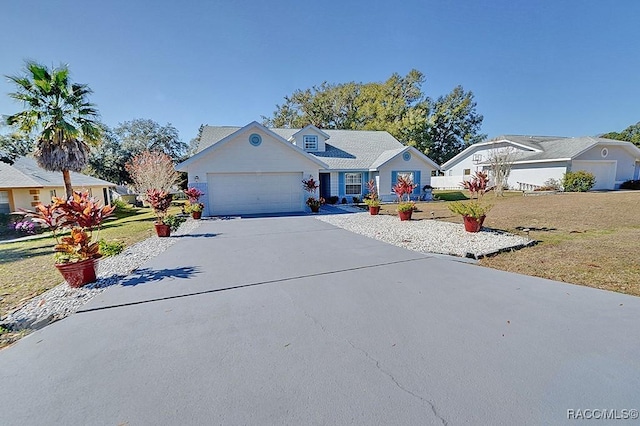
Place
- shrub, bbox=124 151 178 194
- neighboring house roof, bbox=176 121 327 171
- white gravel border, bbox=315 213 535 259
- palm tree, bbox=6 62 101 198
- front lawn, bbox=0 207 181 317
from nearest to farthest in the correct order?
front lawn, bbox=0 207 181 317 → white gravel border, bbox=315 213 535 259 → palm tree, bbox=6 62 101 198 → neighboring house roof, bbox=176 121 327 171 → shrub, bbox=124 151 178 194

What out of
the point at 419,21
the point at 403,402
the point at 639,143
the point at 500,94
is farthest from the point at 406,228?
the point at 639,143

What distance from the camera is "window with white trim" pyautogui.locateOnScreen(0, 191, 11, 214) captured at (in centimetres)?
1683

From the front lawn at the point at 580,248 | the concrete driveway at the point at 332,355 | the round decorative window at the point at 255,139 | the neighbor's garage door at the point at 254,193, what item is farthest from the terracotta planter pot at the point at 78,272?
the round decorative window at the point at 255,139

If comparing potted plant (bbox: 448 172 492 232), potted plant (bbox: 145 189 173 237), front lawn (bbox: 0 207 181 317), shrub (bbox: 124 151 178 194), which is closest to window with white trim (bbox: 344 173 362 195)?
potted plant (bbox: 448 172 492 232)

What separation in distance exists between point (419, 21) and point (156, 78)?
13628 millimetres

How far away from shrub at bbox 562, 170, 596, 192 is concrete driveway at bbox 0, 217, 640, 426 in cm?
2366

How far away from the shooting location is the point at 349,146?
23.2 metres

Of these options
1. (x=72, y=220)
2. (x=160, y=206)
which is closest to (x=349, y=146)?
(x=160, y=206)

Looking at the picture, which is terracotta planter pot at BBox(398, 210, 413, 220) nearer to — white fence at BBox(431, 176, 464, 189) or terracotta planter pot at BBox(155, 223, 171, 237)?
terracotta planter pot at BBox(155, 223, 171, 237)

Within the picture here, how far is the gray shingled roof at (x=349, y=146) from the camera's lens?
20.5 metres

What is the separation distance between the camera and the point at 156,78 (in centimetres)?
1354

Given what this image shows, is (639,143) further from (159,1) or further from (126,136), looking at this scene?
(126,136)

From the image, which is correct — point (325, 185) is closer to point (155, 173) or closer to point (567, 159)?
point (155, 173)

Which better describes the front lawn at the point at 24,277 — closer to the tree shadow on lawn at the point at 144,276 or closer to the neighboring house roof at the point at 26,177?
the tree shadow on lawn at the point at 144,276
